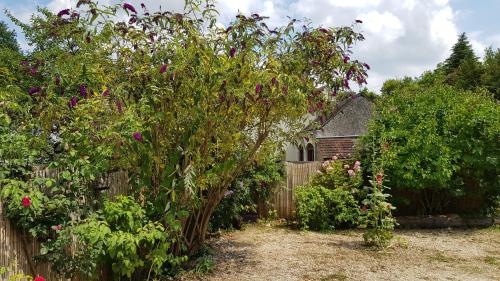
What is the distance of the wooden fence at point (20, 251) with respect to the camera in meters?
3.64

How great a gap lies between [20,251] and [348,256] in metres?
4.54

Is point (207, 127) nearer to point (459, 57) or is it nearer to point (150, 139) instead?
point (150, 139)

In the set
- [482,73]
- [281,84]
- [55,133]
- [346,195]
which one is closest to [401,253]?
[346,195]

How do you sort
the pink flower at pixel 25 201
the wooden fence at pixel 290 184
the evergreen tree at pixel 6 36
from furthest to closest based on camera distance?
the evergreen tree at pixel 6 36 → the wooden fence at pixel 290 184 → the pink flower at pixel 25 201

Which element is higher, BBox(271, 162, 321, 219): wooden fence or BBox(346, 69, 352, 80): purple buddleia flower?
BBox(346, 69, 352, 80): purple buddleia flower

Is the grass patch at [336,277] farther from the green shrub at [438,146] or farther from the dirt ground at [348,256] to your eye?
the green shrub at [438,146]

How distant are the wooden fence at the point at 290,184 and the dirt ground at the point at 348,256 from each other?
3.98 ft

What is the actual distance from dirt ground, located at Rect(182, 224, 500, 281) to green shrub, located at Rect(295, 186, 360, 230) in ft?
1.18

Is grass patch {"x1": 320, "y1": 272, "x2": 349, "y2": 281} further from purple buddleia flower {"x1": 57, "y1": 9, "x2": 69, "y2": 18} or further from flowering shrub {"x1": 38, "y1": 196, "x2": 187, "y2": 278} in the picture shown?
purple buddleia flower {"x1": 57, "y1": 9, "x2": 69, "y2": 18}

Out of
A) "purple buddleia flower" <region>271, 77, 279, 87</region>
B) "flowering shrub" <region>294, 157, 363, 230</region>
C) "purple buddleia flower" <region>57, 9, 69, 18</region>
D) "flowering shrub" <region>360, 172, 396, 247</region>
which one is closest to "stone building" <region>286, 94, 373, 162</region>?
"flowering shrub" <region>294, 157, 363, 230</region>

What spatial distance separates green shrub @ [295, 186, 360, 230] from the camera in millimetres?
9125

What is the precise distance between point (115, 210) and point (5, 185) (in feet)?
3.40

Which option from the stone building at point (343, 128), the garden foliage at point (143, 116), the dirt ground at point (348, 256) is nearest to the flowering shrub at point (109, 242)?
the garden foliage at point (143, 116)

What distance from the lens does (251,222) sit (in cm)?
986
